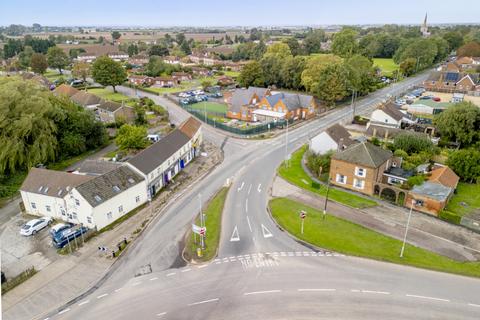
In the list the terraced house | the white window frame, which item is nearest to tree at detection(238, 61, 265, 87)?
the terraced house

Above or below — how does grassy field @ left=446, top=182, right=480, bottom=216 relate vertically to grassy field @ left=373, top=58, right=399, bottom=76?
below

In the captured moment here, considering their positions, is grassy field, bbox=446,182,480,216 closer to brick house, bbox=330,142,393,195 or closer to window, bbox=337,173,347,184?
brick house, bbox=330,142,393,195

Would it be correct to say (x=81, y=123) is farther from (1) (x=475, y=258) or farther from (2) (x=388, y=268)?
(1) (x=475, y=258)

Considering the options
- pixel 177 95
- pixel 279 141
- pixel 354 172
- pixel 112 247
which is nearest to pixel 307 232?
pixel 354 172

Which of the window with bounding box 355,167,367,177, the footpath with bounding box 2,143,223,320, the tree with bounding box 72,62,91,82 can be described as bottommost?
the footpath with bounding box 2,143,223,320

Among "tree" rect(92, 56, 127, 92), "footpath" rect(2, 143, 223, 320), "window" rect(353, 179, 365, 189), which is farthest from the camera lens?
"tree" rect(92, 56, 127, 92)

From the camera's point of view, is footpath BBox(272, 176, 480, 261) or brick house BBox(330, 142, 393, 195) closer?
footpath BBox(272, 176, 480, 261)

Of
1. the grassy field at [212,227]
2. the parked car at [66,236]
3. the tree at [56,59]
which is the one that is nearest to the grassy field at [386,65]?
the grassy field at [212,227]
